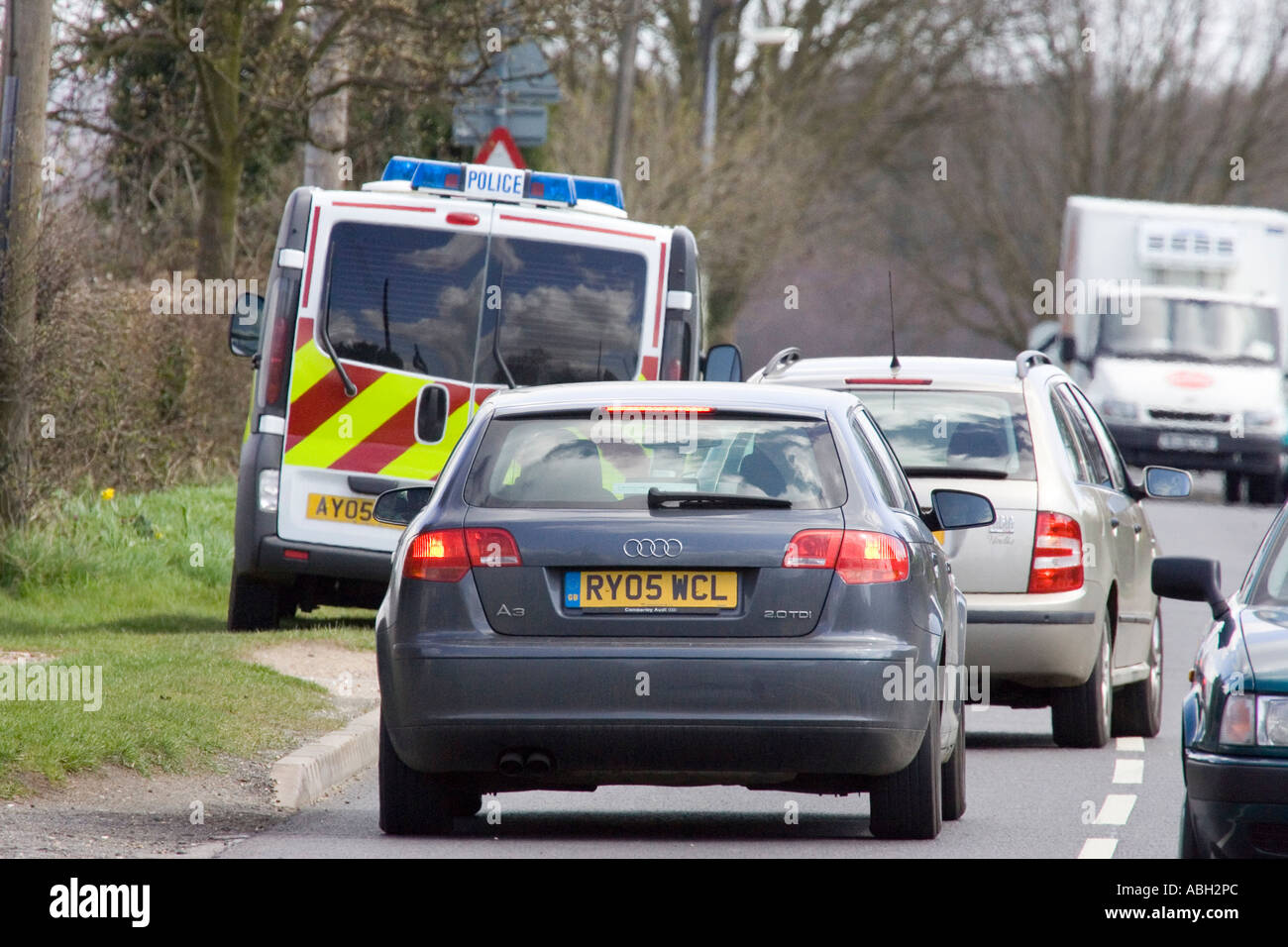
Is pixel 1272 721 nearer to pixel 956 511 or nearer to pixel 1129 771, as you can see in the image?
Answer: pixel 956 511

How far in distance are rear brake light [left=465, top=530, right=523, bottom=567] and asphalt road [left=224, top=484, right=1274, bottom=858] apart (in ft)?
3.04

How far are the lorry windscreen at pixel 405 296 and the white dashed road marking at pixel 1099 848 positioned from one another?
600 cm

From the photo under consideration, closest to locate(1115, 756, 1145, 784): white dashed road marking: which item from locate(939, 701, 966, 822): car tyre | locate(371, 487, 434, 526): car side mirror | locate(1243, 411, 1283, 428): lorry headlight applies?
locate(939, 701, 966, 822): car tyre

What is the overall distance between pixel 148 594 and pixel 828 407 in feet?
27.2

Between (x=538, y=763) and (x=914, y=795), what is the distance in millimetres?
1275

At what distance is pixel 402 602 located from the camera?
298 inches

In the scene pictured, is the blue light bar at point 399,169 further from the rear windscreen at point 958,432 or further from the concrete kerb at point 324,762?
the concrete kerb at point 324,762

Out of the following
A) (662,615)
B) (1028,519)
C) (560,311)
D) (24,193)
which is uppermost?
(24,193)

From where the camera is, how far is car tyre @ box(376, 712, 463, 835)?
7.98 metres

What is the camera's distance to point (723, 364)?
14031 mm

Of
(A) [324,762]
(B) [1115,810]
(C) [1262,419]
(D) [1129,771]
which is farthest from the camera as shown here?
(C) [1262,419]

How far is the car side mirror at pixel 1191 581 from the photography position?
7016 mm

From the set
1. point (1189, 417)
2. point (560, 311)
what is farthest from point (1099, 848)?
point (1189, 417)

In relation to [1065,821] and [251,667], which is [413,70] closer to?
[251,667]
